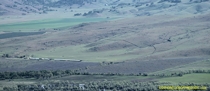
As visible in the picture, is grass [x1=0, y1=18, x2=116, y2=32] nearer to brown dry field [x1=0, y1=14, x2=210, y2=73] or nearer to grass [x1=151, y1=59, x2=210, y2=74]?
brown dry field [x1=0, y1=14, x2=210, y2=73]

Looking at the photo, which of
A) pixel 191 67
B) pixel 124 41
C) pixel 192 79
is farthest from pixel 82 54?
pixel 192 79

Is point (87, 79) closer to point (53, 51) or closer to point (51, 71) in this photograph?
point (51, 71)

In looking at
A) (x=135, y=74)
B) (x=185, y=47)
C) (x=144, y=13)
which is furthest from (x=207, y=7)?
(x=135, y=74)

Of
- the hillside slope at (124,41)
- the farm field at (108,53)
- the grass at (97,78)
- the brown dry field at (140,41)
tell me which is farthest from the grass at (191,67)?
the hillside slope at (124,41)

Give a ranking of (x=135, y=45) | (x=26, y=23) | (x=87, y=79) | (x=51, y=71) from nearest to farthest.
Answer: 1. (x=87, y=79)
2. (x=51, y=71)
3. (x=135, y=45)
4. (x=26, y=23)

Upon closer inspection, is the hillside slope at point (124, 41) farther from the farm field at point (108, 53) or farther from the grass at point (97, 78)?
the grass at point (97, 78)
